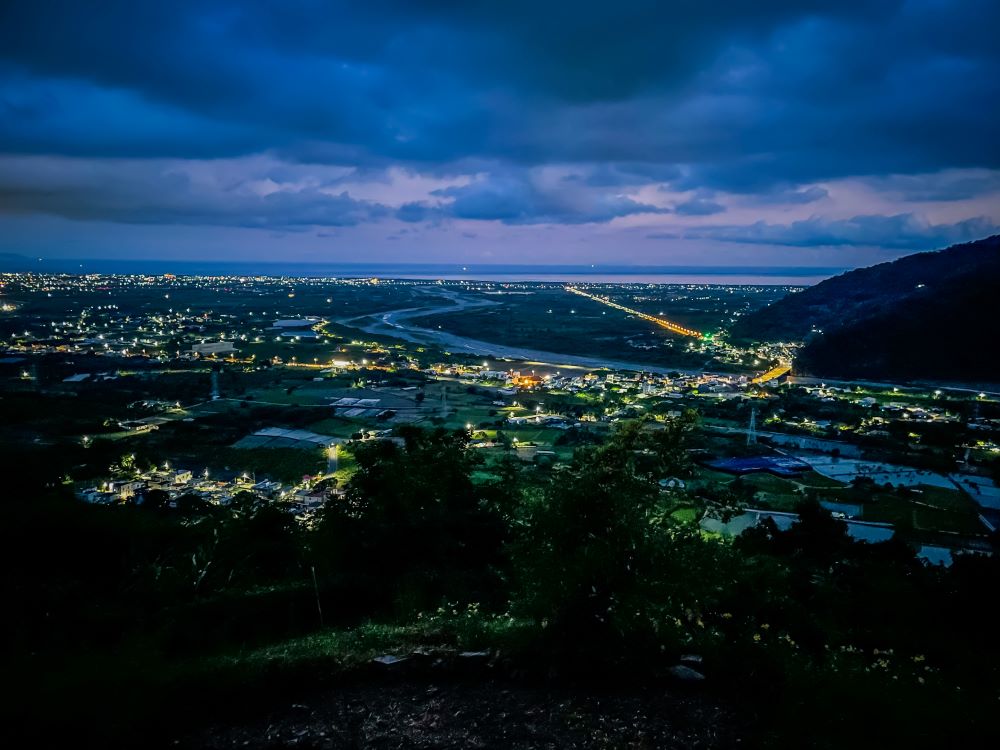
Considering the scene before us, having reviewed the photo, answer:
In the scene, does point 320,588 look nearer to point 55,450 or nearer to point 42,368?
point 55,450

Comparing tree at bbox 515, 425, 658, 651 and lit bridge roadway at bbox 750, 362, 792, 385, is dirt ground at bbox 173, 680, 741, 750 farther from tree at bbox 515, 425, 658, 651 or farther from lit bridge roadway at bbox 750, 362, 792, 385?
lit bridge roadway at bbox 750, 362, 792, 385

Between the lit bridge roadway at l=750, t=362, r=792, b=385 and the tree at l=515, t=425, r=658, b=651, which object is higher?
the tree at l=515, t=425, r=658, b=651

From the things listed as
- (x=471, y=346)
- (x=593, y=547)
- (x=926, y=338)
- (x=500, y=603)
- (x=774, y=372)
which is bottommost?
(x=774, y=372)

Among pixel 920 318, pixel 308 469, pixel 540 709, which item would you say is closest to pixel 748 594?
pixel 540 709

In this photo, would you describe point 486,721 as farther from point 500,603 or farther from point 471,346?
point 471,346

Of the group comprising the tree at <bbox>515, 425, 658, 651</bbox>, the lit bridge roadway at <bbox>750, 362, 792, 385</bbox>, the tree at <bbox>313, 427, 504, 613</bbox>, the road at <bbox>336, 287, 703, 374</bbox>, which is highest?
the tree at <bbox>515, 425, 658, 651</bbox>

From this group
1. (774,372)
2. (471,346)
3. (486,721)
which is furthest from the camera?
(471,346)

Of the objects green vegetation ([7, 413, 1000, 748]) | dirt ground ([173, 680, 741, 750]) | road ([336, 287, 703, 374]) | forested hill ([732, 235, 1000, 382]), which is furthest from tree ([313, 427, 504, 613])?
forested hill ([732, 235, 1000, 382])

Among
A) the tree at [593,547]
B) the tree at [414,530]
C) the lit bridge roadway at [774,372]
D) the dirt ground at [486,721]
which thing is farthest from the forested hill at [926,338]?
the dirt ground at [486,721]

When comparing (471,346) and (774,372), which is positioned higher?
(471,346)

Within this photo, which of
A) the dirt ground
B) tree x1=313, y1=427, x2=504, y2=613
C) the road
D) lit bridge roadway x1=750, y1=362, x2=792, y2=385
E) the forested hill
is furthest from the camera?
the road

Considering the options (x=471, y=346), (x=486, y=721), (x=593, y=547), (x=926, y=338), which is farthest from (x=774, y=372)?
(x=486, y=721)
